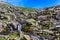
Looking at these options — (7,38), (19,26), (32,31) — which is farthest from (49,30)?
(7,38)

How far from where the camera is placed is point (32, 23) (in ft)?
265

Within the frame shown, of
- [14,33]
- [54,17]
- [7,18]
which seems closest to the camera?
[14,33]

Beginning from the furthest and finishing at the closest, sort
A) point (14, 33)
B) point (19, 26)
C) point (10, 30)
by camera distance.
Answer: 1. point (19, 26)
2. point (10, 30)
3. point (14, 33)

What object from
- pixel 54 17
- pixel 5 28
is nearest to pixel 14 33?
pixel 5 28

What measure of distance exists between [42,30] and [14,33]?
11.1m

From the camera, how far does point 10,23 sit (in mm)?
80250

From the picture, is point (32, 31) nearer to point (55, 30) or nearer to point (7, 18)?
point (55, 30)

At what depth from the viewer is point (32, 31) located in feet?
245

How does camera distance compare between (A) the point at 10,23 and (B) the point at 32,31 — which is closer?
(B) the point at 32,31

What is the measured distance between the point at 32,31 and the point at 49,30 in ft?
23.3

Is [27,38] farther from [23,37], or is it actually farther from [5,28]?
[5,28]

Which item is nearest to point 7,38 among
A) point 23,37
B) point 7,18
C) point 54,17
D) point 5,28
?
point 23,37

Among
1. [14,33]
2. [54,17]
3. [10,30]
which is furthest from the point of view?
[54,17]

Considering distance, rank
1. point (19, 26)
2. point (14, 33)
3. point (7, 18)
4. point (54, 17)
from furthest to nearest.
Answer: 1. point (54, 17)
2. point (7, 18)
3. point (19, 26)
4. point (14, 33)
